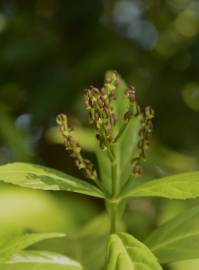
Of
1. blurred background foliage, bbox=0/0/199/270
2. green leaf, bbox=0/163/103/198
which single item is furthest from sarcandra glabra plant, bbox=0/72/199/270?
blurred background foliage, bbox=0/0/199/270

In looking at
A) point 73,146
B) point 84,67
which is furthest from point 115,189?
point 84,67

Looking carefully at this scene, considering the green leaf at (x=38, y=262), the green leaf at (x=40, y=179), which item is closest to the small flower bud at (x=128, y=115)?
the green leaf at (x=40, y=179)

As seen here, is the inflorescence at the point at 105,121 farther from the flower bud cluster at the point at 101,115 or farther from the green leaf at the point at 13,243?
the green leaf at the point at 13,243

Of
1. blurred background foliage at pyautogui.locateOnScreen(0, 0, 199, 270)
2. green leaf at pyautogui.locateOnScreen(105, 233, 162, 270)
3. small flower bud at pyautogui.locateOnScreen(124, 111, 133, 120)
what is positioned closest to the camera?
green leaf at pyautogui.locateOnScreen(105, 233, 162, 270)

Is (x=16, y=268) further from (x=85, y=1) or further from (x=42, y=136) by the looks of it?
(x=85, y=1)

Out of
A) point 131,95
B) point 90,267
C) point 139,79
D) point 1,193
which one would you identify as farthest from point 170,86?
point 131,95

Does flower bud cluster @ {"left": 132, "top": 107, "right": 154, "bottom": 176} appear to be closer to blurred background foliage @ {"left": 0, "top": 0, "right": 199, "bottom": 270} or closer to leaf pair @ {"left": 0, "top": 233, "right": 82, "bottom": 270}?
leaf pair @ {"left": 0, "top": 233, "right": 82, "bottom": 270}
